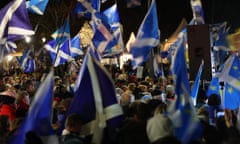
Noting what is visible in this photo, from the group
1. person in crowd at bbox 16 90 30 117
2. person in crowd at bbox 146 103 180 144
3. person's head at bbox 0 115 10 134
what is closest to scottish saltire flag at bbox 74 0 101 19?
person in crowd at bbox 16 90 30 117

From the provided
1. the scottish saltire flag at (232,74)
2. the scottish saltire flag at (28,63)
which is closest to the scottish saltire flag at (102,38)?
the scottish saltire flag at (232,74)

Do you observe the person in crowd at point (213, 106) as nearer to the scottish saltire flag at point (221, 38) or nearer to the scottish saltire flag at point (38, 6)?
the scottish saltire flag at point (38, 6)

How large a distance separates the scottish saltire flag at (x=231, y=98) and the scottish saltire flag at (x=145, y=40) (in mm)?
2647

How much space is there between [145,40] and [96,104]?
16.3 ft

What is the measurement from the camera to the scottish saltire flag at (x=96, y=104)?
5.98 m

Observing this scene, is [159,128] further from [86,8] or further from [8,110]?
[86,8]

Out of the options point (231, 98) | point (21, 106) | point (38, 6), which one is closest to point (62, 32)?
point (38, 6)

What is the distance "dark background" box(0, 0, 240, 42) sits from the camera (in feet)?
114

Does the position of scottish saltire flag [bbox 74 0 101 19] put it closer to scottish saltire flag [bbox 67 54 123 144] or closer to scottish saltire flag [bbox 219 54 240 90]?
scottish saltire flag [bbox 219 54 240 90]

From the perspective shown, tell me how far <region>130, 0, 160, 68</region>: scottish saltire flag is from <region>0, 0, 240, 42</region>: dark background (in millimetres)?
21397

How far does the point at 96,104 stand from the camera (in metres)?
6.05

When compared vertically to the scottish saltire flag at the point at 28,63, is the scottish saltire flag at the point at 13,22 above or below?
above

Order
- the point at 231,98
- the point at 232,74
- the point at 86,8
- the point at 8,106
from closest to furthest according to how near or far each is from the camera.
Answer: the point at 231,98
the point at 232,74
the point at 8,106
the point at 86,8

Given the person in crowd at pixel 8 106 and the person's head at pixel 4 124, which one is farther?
the person in crowd at pixel 8 106
